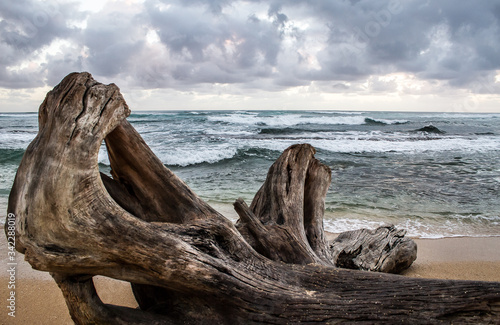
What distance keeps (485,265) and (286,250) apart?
2.94 meters

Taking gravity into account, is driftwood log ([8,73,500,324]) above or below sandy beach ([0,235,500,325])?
above

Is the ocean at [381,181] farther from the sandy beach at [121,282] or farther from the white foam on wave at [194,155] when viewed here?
the sandy beach at [121,282]

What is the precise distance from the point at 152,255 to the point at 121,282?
1961 millimetres

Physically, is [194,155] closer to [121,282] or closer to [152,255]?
[121,282]

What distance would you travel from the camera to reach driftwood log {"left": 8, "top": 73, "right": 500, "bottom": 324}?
6.14ft

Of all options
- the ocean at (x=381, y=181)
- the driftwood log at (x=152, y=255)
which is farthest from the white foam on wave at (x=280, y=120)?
the driftwood log at (x=152, y=255)

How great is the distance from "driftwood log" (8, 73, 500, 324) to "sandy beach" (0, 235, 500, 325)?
1008mm

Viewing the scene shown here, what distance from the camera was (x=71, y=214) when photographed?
1.86 metres

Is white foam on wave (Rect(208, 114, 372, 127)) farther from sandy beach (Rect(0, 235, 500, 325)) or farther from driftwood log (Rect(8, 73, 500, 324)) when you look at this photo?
driftwood log (Rect(8, 73, 500, 324))

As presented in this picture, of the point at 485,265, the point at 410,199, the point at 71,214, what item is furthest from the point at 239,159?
the point at 71,214

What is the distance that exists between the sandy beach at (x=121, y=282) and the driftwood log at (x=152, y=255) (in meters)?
1.01

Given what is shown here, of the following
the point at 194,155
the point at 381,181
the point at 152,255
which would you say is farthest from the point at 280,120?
the point at 152,255

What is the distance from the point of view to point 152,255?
1983 mm

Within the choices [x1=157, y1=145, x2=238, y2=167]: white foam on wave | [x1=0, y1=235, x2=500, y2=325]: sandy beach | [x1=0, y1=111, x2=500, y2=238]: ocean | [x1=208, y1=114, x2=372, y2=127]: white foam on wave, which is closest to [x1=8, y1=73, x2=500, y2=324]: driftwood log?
[x1=0, y1=235, x2=500, y2=325]: sandy beach
